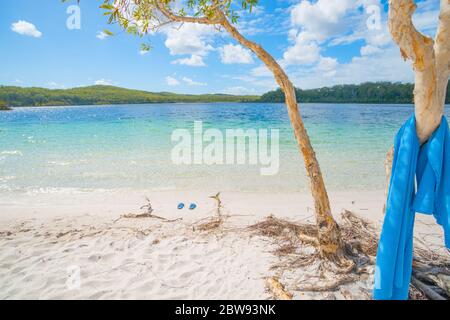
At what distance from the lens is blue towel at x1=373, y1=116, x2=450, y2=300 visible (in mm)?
2285

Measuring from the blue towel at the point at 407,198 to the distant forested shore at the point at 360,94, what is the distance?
194ft

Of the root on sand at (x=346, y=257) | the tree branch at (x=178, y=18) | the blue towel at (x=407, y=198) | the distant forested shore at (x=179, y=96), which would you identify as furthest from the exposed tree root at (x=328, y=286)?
the distant forested shore at (x=179, y=96)

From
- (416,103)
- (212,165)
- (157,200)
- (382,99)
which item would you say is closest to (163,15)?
(416,103)

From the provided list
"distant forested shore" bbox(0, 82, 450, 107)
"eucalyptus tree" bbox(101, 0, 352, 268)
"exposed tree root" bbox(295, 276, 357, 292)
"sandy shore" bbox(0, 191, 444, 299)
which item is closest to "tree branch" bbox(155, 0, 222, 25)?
"eucalyptus tree" bbox(101, 0, 352, 268)

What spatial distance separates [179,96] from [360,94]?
234ft

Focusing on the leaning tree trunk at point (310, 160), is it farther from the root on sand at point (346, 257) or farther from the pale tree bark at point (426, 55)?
the pale tree bark at point (426, 55)

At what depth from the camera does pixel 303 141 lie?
3.33 meters

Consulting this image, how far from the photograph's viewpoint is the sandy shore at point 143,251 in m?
2.94

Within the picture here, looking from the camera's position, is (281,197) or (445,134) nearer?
(445,134)

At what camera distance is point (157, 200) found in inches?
258

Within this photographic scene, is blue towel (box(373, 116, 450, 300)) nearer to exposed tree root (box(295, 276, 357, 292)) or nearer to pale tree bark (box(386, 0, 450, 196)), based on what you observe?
pale tree bark (box(386, 0, 450, 196))

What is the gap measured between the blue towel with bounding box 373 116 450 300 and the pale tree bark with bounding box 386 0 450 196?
0.53 ft

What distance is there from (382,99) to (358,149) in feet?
194
